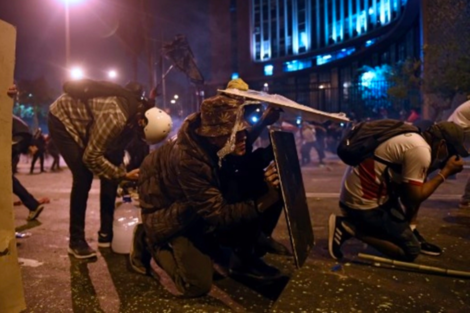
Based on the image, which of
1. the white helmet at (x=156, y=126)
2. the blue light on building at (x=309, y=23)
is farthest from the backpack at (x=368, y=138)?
the blue light on building at (x=309, y=23)

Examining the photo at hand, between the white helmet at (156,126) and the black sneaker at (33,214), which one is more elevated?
the white helmet at (156,126)

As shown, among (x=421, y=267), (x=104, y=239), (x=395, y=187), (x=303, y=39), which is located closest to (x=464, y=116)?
(x=395, y=187)

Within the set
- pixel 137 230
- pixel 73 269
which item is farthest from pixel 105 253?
pixel 137 230

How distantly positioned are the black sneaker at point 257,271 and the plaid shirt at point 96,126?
4.02 ft

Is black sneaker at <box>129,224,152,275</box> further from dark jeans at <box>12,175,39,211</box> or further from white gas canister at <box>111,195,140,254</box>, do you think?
dark jeans at <box>12,175,39,211</box>

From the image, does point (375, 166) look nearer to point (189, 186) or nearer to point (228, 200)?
point (228, 200)

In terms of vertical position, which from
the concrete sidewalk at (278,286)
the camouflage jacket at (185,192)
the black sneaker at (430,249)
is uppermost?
the camouflage jacket at (185,192)

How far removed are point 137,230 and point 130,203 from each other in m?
0.99

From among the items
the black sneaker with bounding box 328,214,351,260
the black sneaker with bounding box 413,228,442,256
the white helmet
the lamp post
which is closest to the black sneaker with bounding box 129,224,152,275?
the white helmet

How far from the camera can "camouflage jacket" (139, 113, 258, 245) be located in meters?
2.65

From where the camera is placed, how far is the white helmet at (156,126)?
351cm

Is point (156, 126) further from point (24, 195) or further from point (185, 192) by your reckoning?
point (24, 195)

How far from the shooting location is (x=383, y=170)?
3.24 meters

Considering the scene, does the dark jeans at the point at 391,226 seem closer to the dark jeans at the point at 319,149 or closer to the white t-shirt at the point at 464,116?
the white t-shirt at the point at 464,116
